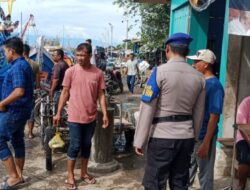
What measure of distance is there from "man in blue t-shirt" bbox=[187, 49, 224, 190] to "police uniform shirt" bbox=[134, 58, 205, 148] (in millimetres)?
624

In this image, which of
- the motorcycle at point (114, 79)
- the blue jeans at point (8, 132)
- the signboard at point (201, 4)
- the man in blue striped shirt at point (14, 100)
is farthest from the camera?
the motorcycle at point (114, 79)

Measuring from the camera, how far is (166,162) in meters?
3.43

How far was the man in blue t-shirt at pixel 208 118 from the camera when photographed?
Result: 4.09 meters

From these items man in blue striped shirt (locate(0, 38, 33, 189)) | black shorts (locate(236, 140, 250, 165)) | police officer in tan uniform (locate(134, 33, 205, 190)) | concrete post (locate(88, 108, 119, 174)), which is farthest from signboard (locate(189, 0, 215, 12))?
man in blue striped shirt (locate(0, 38, 33, 189))

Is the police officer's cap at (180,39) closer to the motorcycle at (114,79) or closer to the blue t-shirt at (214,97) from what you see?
the blue t-shirt at (214,97)

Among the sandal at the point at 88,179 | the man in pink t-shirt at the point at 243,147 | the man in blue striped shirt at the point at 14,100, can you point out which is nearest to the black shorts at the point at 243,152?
the man in pink t-shirt at the point at 243,147

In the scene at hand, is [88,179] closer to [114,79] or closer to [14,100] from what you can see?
[14,100]

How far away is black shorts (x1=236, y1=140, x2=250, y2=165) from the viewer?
183 inches

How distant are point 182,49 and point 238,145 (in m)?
1.91

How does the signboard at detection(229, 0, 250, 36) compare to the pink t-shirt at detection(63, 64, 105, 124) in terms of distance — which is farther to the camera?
the pink t-shirt at detection(63, 64, 105, 124)

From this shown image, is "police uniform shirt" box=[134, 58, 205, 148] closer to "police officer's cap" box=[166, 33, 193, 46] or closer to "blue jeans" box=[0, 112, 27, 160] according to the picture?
"police officer's cap" box=[166, 33, 193, 46]

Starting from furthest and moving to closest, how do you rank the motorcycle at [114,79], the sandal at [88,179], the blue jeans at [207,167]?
the motorcycle at [114,79] → the sandal at [88,179] → the blue jeans at [207,167]

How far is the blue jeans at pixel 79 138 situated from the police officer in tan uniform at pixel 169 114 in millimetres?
1880

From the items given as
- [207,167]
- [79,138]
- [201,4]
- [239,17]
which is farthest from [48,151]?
[239,17]
